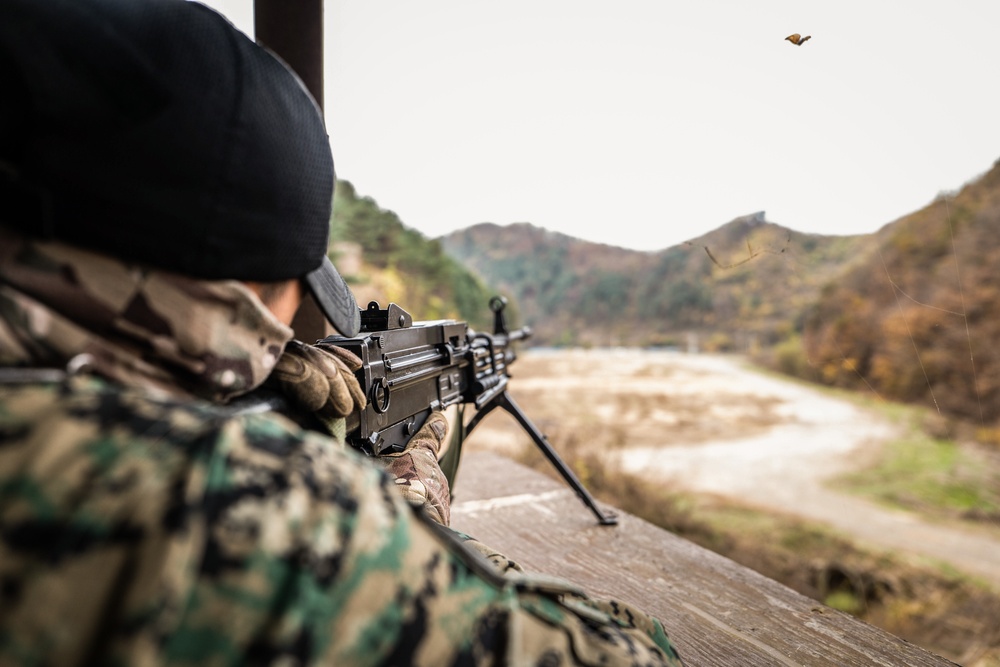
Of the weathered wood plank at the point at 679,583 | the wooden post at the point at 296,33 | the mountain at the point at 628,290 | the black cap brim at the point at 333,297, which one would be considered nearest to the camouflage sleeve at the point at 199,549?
the black cap brim at the point at 333,297

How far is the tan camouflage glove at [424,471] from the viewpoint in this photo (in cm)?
106

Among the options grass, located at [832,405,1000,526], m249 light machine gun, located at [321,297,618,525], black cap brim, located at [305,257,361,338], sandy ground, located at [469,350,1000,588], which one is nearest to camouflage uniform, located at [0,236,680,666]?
black cap brim, located at [305,257,361,338]

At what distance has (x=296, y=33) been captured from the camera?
5.47 feet

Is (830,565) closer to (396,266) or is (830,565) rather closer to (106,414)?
(106,414)

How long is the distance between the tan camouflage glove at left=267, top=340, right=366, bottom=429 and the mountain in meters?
2.66

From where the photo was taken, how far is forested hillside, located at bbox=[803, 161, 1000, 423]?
6.61 ft

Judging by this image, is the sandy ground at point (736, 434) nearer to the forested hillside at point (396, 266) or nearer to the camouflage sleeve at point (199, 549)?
the forested hillside at point (396, 266)

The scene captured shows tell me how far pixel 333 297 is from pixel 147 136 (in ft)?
1.08

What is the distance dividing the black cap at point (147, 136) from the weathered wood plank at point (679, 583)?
46.4 inches

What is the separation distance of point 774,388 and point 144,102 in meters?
6.14

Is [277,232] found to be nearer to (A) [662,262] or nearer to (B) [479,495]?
(B) [479,495]

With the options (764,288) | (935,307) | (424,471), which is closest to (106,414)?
(424,471)

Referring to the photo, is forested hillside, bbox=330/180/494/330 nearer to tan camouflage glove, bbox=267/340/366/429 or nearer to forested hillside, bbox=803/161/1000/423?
forested hillside, bbox=803/161/1000/423

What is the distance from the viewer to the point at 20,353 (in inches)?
17.2
